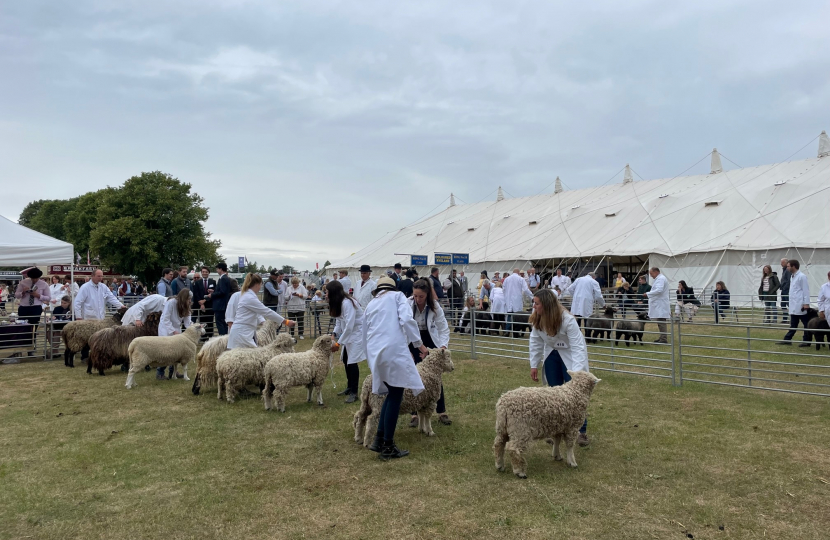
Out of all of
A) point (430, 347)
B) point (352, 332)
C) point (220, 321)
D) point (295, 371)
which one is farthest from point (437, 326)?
point (220, 321)

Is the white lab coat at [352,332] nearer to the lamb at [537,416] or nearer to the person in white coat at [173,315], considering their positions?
the lamb at [537,416]

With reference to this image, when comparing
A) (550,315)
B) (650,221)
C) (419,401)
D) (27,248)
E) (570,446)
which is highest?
(650,221)

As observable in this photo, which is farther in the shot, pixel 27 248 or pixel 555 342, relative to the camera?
pixel 27 248

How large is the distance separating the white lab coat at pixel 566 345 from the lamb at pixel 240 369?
14.5 ft

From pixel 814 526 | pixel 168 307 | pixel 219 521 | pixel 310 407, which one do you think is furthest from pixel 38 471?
pixel 814 526

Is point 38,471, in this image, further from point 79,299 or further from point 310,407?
point 79,299

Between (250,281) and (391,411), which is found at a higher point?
(250,281)

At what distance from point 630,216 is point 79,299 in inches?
1126

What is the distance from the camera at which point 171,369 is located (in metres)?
10.7

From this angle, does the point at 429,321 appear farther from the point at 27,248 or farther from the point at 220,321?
the point at 27,248

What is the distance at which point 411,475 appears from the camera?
205 inches

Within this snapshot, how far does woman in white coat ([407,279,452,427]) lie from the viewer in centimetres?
675

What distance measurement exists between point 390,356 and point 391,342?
15cm

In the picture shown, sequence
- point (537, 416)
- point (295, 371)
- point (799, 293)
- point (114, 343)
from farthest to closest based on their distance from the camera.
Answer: point (799, 293) < point (114, 343) < point (295, 371) < point (537, 416)
